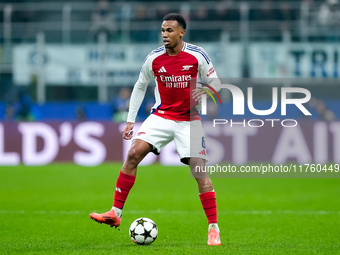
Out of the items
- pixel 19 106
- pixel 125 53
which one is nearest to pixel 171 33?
pixel 125 53

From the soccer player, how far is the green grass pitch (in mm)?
533

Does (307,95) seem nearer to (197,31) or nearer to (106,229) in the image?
(197,31)

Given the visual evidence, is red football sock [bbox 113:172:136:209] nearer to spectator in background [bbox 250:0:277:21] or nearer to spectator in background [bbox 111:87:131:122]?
spectator in background [bbox 111:87:131:122]

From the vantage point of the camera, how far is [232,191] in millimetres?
11969

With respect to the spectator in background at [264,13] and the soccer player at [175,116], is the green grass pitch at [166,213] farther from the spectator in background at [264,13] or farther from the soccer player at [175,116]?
the spectator in background at [264,13]

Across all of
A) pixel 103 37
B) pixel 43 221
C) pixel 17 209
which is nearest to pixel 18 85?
pixel 103 37

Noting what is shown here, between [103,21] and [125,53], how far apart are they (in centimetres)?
123

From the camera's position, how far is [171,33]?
633 cm

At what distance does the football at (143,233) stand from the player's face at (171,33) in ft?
5.54

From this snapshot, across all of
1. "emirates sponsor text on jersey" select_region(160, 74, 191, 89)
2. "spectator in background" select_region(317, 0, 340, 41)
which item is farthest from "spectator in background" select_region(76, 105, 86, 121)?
"emirates sponsor text on jersey" select_region(160, 74, 191, 89)

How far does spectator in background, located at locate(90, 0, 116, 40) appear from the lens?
17.7 metres

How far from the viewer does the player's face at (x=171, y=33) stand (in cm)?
633

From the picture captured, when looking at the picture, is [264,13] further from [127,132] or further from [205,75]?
[127,132]

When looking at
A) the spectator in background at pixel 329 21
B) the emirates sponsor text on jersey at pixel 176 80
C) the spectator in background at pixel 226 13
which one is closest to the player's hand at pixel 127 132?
the emirates sponsor text on jersey at pixel 176 80
